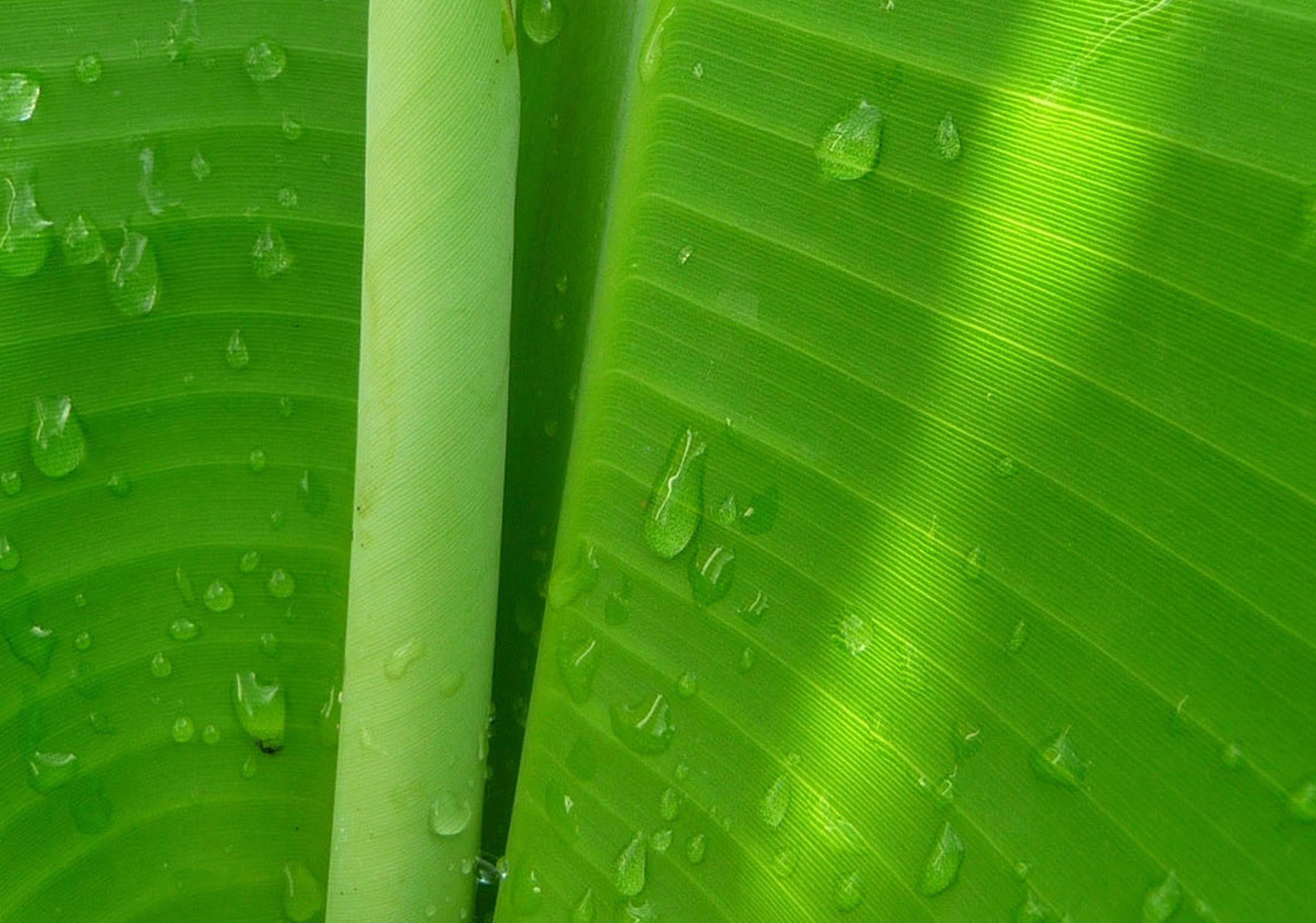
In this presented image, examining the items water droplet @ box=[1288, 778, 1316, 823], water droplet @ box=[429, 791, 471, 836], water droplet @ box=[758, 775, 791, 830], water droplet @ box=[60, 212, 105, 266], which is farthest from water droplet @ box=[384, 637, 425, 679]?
water droplet @ box=[1288, 778, 1316, 823]

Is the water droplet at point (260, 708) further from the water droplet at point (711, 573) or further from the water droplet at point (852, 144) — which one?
the water droplet at point (852, 144)

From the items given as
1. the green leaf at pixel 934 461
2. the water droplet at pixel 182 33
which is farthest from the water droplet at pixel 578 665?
the water droplet at pixel 182 33

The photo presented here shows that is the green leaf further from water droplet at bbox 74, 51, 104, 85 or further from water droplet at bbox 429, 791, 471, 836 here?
water droplet at bbox 74, 51, 104, 85

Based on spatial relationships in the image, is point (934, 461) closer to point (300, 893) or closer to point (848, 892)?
point (848, 892)

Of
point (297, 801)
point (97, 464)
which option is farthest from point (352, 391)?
point (297, 801)

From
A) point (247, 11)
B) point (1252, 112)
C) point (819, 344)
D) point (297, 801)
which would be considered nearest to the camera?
point (1252, 112)

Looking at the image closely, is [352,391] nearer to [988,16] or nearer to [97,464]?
[97,464]

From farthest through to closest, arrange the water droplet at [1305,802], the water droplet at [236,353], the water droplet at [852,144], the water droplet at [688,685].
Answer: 1. the water droplet at [236,353]
2. the water droplet at [688,685]
3. the water droplet at [852,144]
4. the water droplet at [1305,802]
